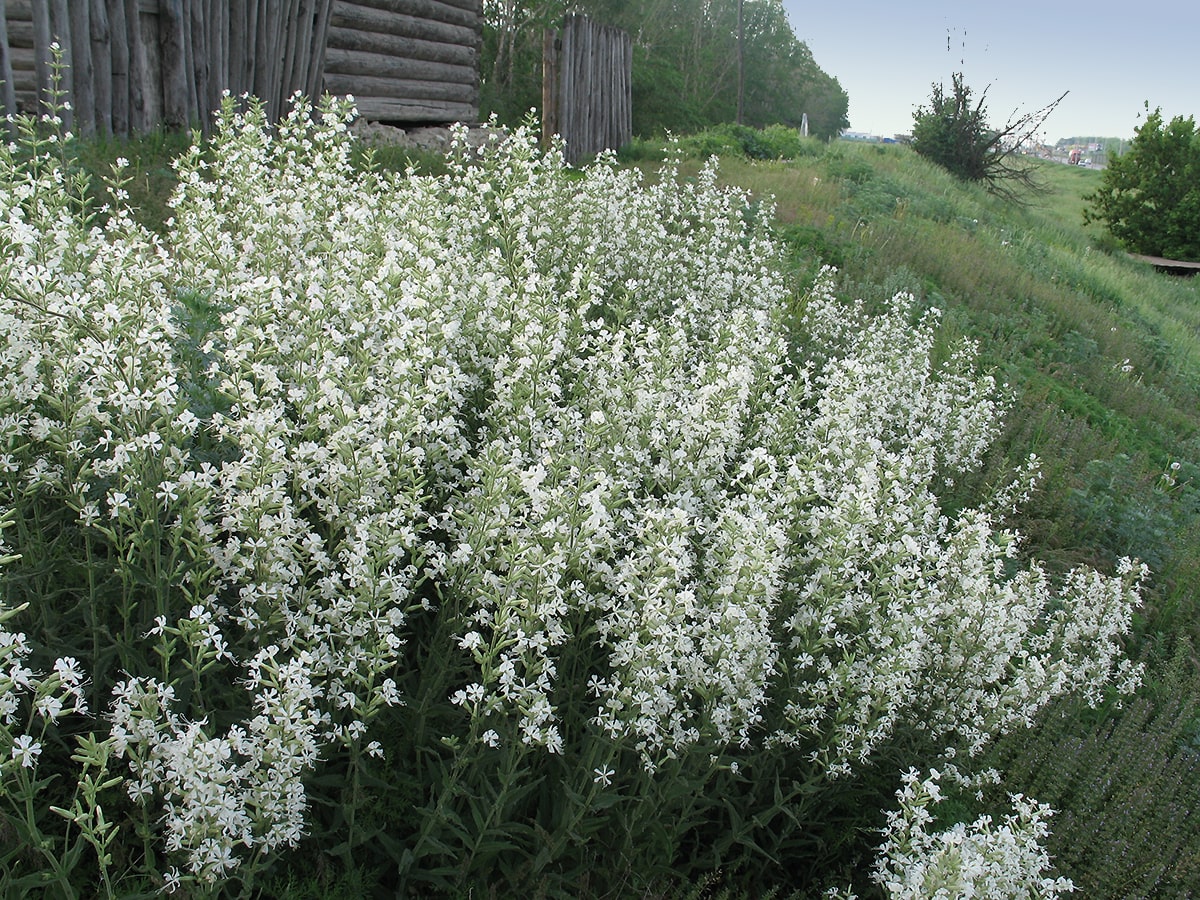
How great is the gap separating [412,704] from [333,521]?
2.34 ft

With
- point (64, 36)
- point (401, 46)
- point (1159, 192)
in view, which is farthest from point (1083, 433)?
point (1159, 192)

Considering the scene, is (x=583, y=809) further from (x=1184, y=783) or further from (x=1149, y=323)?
(x=1149, y=323)

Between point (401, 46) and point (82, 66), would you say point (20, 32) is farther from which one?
point (401, 46)

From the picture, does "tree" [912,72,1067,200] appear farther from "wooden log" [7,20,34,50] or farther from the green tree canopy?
"wooden log" [7,20,34,50]

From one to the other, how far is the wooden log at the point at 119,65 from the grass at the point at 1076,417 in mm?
423

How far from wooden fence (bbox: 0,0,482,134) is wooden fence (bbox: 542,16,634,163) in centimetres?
249

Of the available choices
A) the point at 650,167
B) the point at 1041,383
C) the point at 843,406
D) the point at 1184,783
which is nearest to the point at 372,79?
the point at 650,167

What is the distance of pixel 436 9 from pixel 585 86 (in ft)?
10.4

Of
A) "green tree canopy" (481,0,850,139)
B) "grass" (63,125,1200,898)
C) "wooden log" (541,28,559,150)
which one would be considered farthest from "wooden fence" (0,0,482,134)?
"green tree canopy" (481,0,850,139)

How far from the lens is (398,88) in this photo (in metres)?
15.4

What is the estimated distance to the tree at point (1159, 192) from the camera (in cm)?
3291

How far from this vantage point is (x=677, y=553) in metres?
2.99

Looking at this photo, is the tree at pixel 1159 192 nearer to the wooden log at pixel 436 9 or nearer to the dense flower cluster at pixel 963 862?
the wooden log at pixel 436 9

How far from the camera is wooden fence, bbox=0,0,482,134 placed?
848cm
